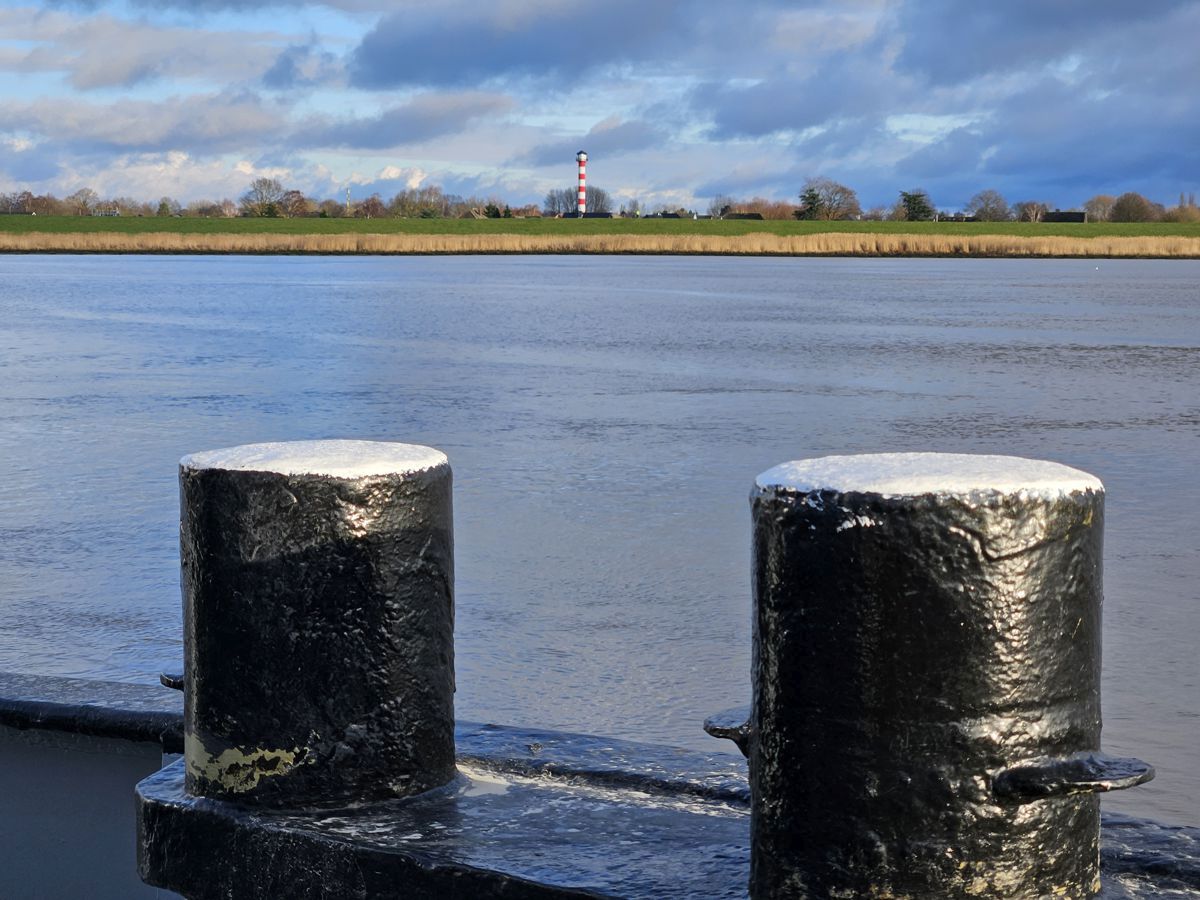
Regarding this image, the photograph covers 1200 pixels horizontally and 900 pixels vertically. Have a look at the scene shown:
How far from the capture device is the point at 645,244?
63562 mm

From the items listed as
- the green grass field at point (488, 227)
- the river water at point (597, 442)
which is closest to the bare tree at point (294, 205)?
the green grass field at point (488, 227)

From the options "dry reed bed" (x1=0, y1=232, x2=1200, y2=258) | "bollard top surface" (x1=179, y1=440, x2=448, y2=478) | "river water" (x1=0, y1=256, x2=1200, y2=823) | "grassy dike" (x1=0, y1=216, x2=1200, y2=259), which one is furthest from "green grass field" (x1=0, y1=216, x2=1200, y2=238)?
"bollard top surface" (x1=179, y1=440, x2=448, y2=478)

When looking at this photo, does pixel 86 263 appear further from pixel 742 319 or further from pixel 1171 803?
pixel 1171 803

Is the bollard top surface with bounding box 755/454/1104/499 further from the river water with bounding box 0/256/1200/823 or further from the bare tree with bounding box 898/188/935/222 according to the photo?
the bare tree with bounding box 898/188/935/222

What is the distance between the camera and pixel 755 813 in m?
1.93

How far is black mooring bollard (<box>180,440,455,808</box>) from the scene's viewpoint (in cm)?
227

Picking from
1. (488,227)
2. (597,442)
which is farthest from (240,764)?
(488,227)

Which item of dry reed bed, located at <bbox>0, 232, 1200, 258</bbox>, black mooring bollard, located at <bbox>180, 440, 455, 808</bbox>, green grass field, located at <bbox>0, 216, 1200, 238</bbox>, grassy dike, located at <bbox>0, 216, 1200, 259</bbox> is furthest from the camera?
green grass field, located at <bbox>0, 216, 1200, 238</bbox>

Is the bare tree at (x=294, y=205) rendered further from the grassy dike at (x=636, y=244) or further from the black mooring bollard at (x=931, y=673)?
the black mooring bollard at (x=931, y=673)

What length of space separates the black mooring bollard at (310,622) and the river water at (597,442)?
6.51ft

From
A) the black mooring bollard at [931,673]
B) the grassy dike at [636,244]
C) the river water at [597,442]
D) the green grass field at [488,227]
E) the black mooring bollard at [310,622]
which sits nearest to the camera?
the black mooring bollard at [931,673]

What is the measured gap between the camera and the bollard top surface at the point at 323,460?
2281 mm

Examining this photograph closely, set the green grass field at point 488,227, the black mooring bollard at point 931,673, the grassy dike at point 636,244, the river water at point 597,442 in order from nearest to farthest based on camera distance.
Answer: the black mooring bollard at point 931,673
the river water at point 597,442
the grassy dike at point 636,244
the green grass field at point 488,227

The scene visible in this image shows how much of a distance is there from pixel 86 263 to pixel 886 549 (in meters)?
54.1
